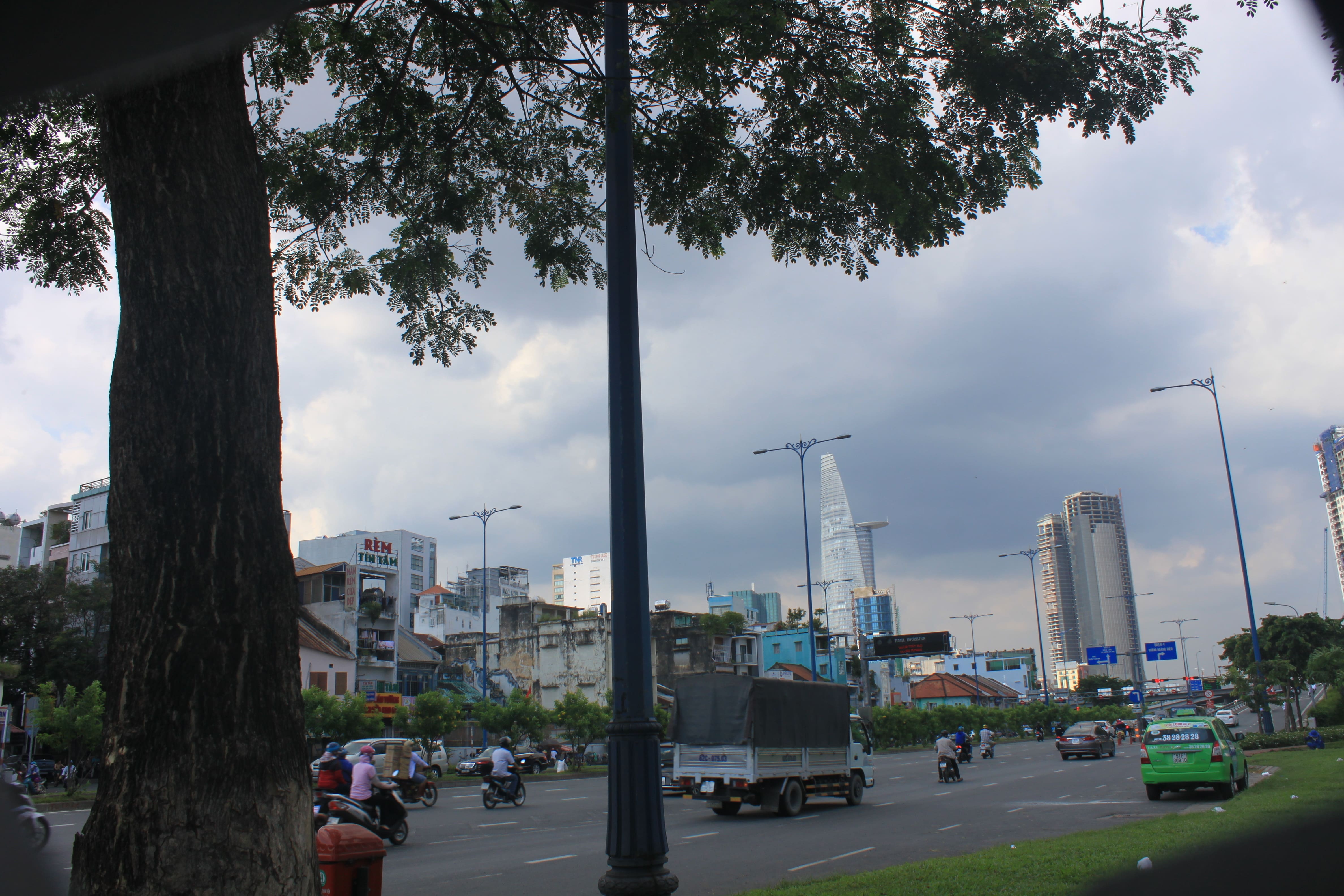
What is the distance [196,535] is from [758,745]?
649 inches

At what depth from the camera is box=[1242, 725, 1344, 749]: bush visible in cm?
3061

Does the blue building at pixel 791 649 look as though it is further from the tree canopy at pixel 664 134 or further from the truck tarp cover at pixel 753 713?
the tree canopy at pixel 664 134

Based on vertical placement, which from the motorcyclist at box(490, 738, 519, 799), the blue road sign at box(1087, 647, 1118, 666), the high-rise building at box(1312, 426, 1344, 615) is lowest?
the motorcyclist at box(490, 738, 519, 799)

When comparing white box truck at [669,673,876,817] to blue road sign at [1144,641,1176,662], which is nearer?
white box truck at [669,673,876,817]

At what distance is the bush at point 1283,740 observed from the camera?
30.6 m

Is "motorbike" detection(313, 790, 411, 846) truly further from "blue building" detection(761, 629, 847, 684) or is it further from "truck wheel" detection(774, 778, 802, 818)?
"blue building" detection(761, 629, 847, 684)

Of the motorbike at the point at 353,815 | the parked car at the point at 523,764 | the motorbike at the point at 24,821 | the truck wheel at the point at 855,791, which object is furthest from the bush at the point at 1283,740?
the motorbike at the point at 24,821

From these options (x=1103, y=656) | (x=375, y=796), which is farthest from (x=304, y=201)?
(x=1103, y=656)

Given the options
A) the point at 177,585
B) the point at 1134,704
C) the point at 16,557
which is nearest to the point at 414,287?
the point at 177,585

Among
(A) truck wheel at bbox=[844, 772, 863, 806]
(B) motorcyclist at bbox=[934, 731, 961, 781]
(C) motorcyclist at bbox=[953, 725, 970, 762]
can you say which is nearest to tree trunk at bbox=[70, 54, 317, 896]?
(A) truck wheel at bbox=[844, 772, 863, 806]

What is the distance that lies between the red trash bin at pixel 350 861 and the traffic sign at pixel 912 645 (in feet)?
183

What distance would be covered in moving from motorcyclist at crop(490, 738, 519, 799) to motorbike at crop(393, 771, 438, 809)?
184cm

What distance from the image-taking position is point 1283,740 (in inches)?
1219

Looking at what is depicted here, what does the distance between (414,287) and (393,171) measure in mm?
1270
